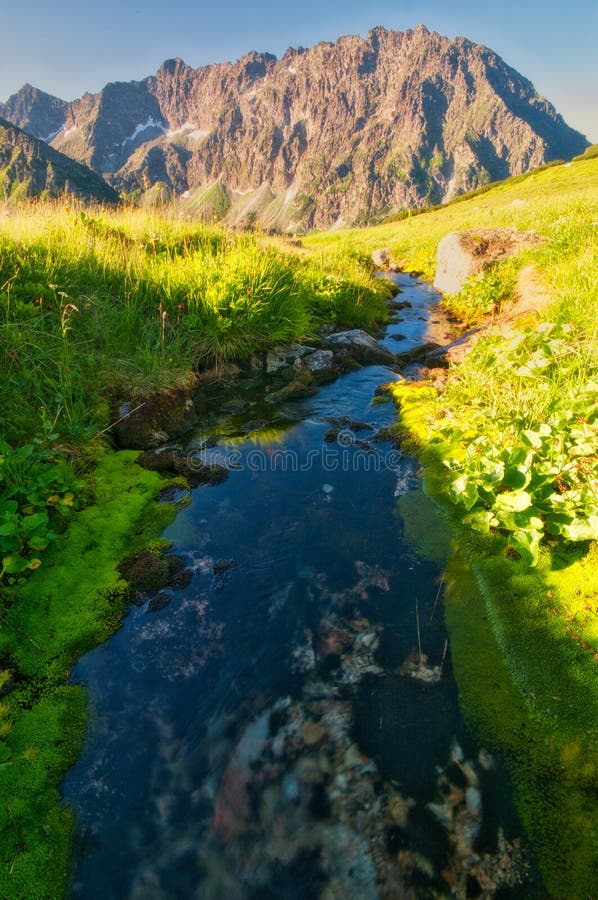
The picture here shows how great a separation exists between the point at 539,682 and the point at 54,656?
3716mm

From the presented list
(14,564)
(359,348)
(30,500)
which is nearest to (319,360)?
(359,348)

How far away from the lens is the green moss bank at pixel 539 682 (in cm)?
238

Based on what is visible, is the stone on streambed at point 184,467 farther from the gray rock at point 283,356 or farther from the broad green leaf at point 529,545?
the gray rock at point 283,356

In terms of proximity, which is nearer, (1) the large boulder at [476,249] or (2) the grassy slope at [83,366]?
(2) the grassy slope at [83,366]

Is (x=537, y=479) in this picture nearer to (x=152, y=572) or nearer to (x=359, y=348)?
(x=152, y=572)

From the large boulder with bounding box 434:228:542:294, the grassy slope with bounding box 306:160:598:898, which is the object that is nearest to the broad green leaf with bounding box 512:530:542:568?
the grassy slope with bounding box 306:160:598:898

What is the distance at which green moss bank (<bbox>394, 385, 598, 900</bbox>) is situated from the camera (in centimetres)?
238

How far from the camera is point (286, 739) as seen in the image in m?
2.98

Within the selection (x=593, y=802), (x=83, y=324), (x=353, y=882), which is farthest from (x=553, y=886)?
(x=83, y=324)

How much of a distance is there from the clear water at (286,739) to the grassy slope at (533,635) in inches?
7.2

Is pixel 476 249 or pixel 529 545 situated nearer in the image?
pixel 529 545

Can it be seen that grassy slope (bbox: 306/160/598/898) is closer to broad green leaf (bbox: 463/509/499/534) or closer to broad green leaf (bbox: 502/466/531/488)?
broad green leaf (bbox: 463/509/499/534)

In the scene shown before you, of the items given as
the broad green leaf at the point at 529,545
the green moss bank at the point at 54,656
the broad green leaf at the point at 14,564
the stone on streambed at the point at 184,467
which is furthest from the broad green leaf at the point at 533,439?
the broad green leaf at the point at 14,564

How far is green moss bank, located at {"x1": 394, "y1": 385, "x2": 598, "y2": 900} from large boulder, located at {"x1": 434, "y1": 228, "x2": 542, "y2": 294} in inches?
491
